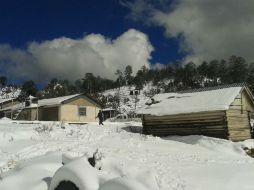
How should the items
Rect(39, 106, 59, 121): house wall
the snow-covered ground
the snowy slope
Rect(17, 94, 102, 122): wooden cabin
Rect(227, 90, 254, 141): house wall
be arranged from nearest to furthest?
the snow-covered ground, Rect(227, 90, 254, 141): house wall, Rect(17, 94, 102, 122): wooden cabin, Rect(39, 106, 59, 121): house wall, the snowy slope

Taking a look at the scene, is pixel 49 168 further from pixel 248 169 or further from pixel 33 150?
pixel 248 169

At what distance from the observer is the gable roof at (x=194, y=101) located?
27.2m

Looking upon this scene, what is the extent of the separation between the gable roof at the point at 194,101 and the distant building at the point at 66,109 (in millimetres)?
18735

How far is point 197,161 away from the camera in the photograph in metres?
17.3

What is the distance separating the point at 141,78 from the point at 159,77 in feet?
23.7

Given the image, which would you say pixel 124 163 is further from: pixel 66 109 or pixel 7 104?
pixel 7 104

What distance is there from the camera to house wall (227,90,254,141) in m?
27.4

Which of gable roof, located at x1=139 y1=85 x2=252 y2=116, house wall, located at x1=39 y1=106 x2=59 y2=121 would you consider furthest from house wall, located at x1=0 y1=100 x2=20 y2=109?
gable roof, located at x1=139 y1=85 x2=252 y2=116

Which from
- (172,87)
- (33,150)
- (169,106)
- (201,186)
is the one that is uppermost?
(172,87)

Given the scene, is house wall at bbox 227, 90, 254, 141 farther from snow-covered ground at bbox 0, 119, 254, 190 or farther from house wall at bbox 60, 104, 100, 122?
house wall at bbox 60, 104, 100, 122

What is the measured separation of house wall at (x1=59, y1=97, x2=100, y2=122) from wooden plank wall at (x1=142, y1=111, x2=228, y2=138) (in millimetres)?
19866

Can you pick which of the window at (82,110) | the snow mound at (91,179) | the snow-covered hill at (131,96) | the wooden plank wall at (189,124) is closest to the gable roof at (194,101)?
the wooden plank wall at (189,124)

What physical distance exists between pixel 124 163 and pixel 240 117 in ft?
57.9

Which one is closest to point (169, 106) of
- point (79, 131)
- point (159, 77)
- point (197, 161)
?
point (79, 131)
